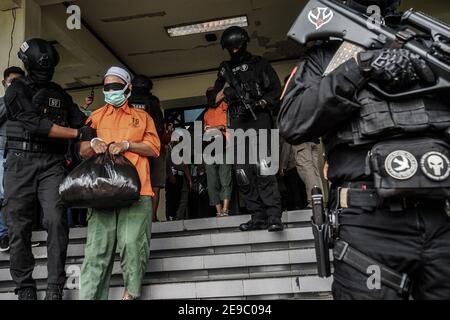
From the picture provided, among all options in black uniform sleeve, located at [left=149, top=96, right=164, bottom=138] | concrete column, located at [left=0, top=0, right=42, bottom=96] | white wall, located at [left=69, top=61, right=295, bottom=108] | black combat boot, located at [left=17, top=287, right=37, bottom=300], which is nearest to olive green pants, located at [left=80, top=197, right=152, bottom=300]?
black combat boot, located at [left=17, top=287, right=37, bottom=300]

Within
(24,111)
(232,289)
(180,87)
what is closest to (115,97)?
(24,111)

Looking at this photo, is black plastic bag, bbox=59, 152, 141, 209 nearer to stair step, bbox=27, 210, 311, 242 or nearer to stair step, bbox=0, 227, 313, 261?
stair step, bbox=0, 227, 313, 261

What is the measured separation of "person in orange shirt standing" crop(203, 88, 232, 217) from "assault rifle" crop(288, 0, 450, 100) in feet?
10.8

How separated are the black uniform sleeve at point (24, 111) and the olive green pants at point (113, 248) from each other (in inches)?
34.8

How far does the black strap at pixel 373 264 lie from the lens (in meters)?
1.47

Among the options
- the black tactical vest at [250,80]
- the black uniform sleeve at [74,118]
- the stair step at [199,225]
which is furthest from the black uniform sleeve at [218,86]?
the black uniform sleeve at [74,118]

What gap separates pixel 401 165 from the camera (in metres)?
1.45

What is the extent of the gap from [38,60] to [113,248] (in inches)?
68.9

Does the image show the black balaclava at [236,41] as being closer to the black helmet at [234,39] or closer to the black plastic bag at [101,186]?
the black helmet at [234,39]

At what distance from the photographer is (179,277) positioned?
12.8ft

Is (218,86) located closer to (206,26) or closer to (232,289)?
(232,289)

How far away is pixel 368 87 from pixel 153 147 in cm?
217
